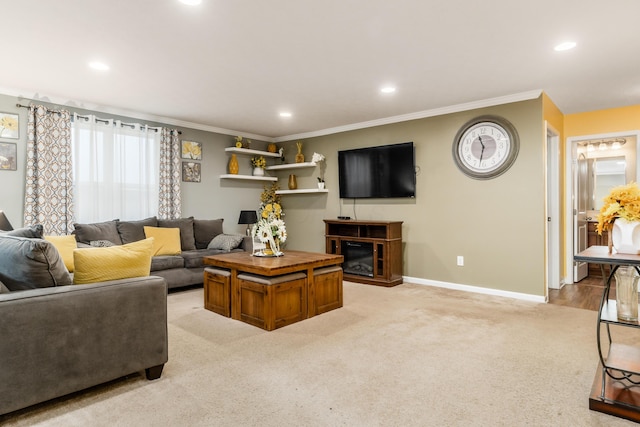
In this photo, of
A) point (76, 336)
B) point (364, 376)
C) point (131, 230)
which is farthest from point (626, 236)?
point (131, 230)

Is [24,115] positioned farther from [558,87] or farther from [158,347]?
[558,87]

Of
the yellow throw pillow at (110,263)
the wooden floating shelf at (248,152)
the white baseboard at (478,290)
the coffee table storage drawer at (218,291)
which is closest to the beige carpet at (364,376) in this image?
the coffee table storage drawer at (218,291)

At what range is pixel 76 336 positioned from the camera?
1.99 meters

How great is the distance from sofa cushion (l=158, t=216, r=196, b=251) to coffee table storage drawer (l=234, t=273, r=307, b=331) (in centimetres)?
Answer: 193

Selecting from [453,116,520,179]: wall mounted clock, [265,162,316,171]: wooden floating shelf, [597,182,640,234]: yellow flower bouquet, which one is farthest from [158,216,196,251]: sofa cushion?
[597,182,640,234]: yellow flower bouquet

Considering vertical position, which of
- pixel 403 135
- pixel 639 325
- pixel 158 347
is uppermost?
pixel 403 135

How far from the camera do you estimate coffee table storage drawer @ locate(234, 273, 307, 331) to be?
127 inches

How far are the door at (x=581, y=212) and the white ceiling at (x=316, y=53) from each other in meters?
1.10

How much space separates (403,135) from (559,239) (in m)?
2.58

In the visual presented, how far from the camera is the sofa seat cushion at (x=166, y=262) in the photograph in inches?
174

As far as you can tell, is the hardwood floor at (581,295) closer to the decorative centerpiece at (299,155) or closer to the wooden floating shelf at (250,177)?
the decorative centerpiece at (299,155)

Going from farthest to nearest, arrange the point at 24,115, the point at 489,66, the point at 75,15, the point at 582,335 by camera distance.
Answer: the point at 24,115 → the point at 489,66 → the point at 582,335 → the point at 75,15

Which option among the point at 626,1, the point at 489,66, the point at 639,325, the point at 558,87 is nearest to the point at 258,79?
the point at 489,66

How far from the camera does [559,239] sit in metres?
4.98
